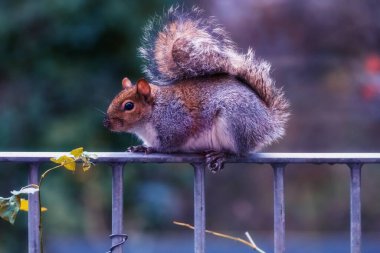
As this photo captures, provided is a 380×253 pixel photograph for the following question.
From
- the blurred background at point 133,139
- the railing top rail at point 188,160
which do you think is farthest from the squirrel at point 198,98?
the blurred background at point 133,139

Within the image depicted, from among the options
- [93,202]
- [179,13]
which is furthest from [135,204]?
[179,13]

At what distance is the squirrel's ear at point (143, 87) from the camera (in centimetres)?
236

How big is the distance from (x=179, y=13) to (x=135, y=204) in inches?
127

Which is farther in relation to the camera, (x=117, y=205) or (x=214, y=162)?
(x=214, y=162)

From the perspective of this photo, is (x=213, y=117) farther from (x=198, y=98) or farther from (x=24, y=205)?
(x=24, y=205)

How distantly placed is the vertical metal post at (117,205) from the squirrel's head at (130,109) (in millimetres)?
650

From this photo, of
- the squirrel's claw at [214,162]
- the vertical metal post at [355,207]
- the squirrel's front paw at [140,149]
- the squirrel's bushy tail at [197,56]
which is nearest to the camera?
the vertical metal post at [355,207]

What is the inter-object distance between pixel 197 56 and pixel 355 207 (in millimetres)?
766

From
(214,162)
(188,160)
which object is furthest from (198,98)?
(188,160)

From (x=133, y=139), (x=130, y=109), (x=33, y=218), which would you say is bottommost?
(x=33, y=218)

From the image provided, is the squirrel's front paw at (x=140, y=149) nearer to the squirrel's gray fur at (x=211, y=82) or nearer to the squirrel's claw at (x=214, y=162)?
the squirrel's gray fur at (x=211, y=82)

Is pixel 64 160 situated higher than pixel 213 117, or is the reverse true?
pixel 213 117

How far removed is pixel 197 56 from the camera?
2352 millimetres

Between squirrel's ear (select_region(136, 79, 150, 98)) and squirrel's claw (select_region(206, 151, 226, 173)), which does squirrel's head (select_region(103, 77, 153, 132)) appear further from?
squirrel's claw (select_region(206, 151, 226, 173))
